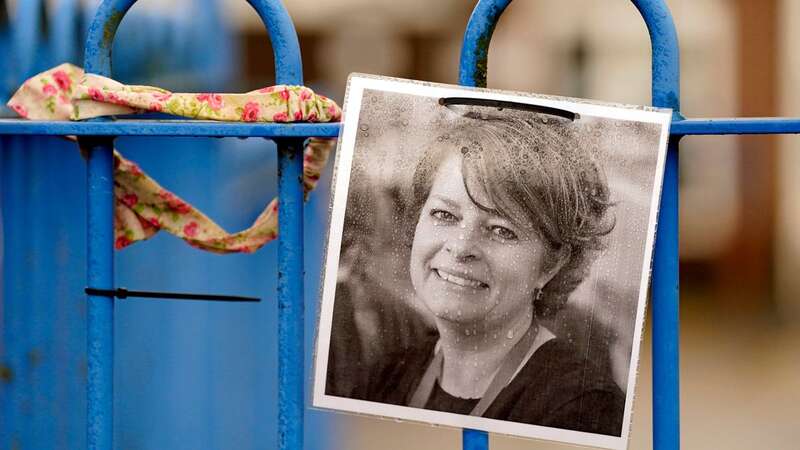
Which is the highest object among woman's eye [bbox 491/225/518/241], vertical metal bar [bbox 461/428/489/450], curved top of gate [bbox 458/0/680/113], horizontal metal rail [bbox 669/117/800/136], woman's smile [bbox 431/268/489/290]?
curved top of gate [bbox 458/0/680/113]

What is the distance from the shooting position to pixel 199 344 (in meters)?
1.96

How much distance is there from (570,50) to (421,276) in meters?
3.35

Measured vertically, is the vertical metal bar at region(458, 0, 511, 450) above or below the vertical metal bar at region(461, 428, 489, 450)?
above

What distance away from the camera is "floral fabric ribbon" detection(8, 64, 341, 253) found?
125cm

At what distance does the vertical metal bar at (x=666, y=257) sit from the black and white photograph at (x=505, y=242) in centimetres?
6

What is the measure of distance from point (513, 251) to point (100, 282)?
52cm

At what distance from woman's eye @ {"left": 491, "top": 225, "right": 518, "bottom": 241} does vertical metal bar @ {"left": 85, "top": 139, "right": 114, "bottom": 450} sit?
1.60 ft

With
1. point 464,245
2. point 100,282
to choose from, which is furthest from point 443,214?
point 100,282

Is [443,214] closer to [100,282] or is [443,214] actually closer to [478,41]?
[478,41]

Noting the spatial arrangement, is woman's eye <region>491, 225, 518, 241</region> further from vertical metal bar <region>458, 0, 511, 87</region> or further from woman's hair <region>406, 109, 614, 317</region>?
vertical metal bar <region>458, 0, 511, 87</region>

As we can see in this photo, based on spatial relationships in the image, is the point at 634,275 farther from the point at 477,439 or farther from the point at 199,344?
the point at 199,344

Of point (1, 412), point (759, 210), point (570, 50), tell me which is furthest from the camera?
point (759, 210)

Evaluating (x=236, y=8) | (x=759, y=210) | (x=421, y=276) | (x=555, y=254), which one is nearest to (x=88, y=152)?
Answer: (x=421, y=276)

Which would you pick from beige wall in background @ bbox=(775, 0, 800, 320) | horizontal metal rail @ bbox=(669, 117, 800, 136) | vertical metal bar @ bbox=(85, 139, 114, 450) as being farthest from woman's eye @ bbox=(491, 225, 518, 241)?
beige wall in background @ bbox=(775, 0, 800, 320)
